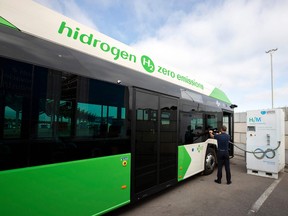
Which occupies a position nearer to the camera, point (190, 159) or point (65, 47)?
point (65, 47)

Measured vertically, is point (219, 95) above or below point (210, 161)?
above

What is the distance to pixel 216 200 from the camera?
4617 mm

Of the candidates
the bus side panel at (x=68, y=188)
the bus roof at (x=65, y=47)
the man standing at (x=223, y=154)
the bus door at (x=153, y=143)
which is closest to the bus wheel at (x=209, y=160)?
the man standing at (x=223, y=154)

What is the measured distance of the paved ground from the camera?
398 cm

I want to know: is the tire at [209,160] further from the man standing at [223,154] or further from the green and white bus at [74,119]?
the green and white bus at [74,119]

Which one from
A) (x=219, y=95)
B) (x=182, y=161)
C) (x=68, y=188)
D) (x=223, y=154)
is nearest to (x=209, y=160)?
(x=223, y=154)

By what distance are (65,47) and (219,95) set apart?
252 inches

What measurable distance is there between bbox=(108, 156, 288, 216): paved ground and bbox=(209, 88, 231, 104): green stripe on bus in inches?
118

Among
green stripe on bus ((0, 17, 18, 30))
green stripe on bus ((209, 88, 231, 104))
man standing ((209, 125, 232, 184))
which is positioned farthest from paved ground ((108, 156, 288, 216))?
green stripe on bus ((0, 17, 18, 30))

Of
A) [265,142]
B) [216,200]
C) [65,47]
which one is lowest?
[216,200]

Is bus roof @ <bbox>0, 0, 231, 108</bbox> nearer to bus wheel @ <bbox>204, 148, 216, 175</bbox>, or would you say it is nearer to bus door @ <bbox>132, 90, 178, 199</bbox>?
bus door @ <bbox>132, 90, 178, 199</bbox>

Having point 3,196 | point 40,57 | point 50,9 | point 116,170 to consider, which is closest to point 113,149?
point 116,170

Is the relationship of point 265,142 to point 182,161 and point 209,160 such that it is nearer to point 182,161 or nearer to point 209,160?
point 209,160

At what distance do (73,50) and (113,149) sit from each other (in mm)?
1720
